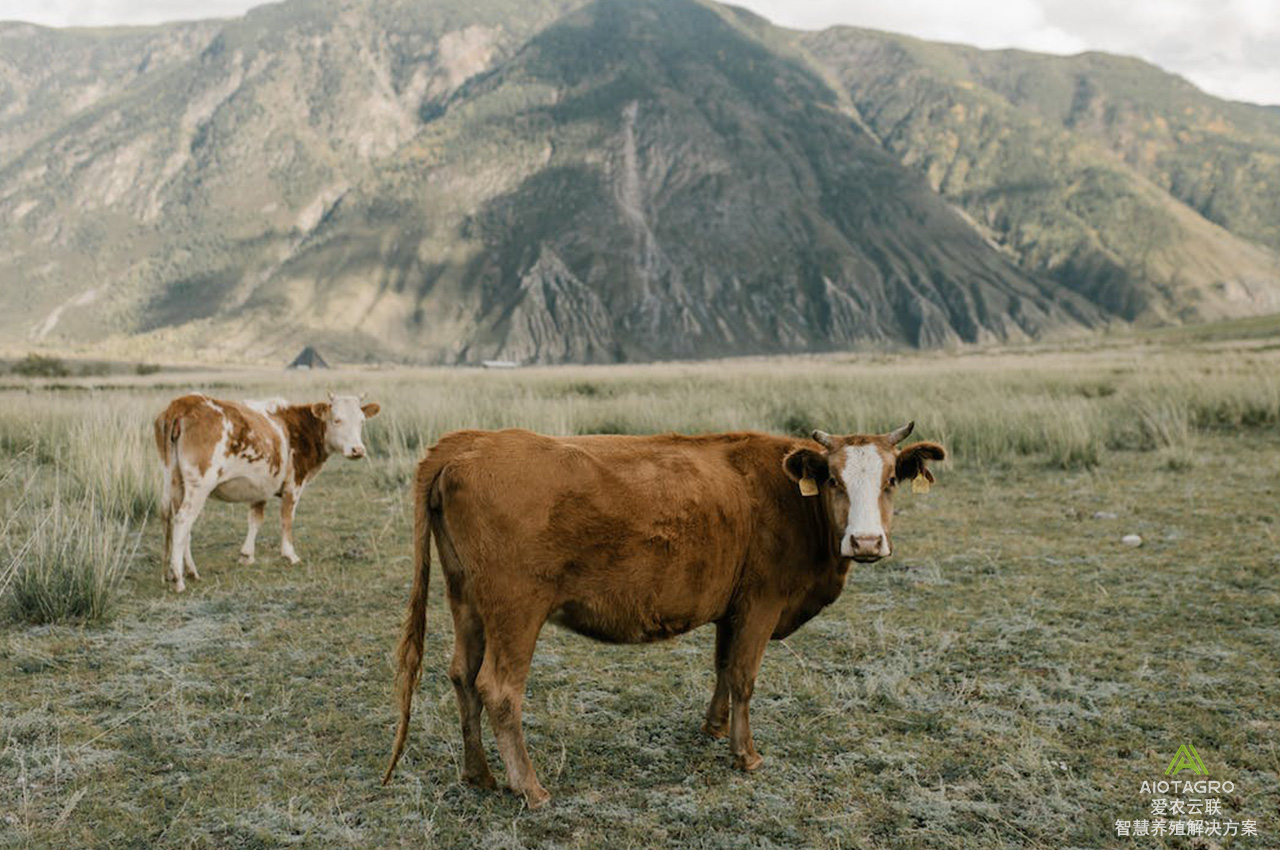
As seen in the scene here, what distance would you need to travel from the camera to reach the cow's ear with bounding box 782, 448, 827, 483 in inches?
173

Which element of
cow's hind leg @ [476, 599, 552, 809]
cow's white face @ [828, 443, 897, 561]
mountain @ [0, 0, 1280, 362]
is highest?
mountain @ [0, 0, 1280, 362]

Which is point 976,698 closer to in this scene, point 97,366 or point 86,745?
point 86,745

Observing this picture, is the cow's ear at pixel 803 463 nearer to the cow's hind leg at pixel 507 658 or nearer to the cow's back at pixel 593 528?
the cow's back at pixel 593 528

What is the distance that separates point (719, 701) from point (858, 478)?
4.88ft

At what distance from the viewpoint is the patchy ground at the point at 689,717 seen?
12.9ft

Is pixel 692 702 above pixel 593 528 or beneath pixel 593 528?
beneath

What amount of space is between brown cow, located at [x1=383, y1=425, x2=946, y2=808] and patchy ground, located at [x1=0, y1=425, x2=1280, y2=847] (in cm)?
36

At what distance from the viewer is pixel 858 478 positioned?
425 centimetres

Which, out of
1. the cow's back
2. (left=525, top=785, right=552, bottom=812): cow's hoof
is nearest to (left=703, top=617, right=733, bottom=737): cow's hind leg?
the cow's back

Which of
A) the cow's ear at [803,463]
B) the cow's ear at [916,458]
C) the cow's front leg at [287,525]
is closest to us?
the cow's ear at [803,463]

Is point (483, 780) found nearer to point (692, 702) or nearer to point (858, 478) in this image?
point (692, 702)

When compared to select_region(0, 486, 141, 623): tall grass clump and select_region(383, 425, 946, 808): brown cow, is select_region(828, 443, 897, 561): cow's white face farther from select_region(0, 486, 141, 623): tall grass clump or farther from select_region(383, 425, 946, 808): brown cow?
select_region(0, 486, 141, 623): tall grass clump

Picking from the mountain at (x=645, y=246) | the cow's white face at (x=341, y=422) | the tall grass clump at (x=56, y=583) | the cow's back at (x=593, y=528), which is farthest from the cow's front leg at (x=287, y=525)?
the mountain at (x=645, y=246)

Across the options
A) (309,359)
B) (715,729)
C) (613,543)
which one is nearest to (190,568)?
(715,729)
